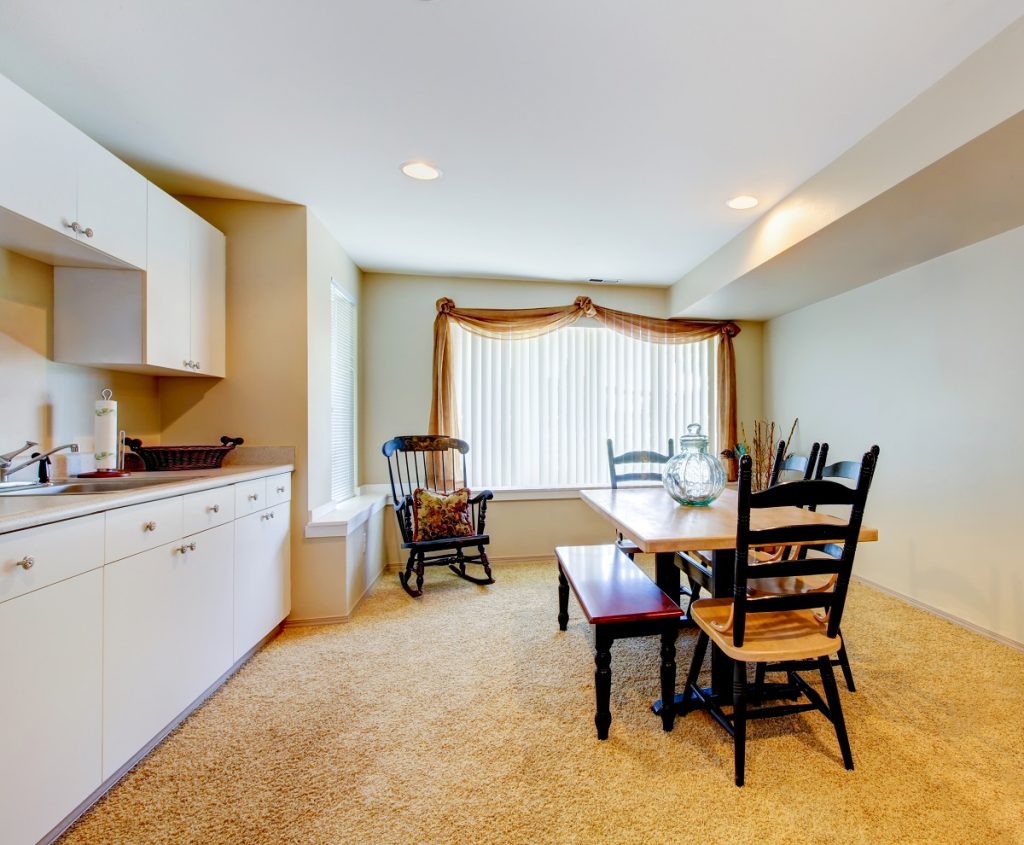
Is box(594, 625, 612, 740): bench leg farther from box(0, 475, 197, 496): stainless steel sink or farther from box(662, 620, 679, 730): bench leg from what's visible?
box(0, 475, 197, 496): stainless steel sink

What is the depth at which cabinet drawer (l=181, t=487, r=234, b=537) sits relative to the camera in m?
1.75

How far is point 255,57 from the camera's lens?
1.52 metres

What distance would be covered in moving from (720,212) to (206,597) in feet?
11.1

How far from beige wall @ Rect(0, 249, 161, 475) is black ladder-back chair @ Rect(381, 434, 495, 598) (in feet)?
5.43

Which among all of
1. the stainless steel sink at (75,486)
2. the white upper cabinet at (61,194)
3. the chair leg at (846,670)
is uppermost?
the white upper cabinet at (61,194)

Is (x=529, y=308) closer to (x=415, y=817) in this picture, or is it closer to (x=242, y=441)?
(x=242, y=441)

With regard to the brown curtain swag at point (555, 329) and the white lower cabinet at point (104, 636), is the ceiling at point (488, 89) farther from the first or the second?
the white lower cabinet at point (104, 636)

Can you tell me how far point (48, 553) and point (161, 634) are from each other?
58 centimetres

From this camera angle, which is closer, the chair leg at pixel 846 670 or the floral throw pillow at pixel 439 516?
the chair leg at pixel 846 670

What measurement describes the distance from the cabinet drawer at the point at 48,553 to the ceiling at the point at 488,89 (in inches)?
62.8

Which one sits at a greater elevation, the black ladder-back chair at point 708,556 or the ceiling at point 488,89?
the ceiling at point 488,89

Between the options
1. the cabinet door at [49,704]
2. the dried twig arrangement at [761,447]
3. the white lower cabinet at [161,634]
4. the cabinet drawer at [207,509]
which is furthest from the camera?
the dried twig arrangement at [761,447]

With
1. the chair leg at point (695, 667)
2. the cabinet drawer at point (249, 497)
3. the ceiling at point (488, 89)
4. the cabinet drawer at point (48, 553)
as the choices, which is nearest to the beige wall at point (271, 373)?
the ceiling at point (488, 89)

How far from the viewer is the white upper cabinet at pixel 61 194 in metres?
1.44
